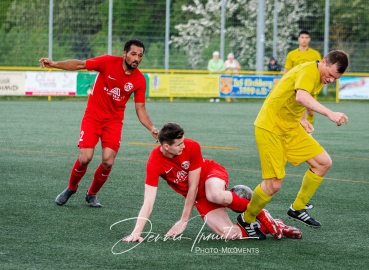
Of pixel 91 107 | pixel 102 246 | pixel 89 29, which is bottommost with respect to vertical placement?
pixel 102 246

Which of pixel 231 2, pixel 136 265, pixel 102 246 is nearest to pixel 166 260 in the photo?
pixel 136 265

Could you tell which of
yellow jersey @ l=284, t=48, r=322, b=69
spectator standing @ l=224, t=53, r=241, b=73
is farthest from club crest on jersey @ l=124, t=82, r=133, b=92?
spectator standing @ l=224, t=53, r=241, b=73

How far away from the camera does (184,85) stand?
98.0 ft

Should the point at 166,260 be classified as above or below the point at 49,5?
below

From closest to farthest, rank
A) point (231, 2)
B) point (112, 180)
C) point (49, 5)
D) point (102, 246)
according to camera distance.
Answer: point (102, 246), point (112, 180), point (49, 5), point (231, 2)

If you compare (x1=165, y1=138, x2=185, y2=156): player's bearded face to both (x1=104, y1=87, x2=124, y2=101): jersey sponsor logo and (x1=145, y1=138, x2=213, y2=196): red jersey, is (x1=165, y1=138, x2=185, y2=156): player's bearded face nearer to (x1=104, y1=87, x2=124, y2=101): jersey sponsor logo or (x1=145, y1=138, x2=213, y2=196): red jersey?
(x1=145, y1=138, x2=213, y2=196): red jersey

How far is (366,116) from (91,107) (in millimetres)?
16466

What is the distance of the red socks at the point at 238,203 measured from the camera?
22.7ft

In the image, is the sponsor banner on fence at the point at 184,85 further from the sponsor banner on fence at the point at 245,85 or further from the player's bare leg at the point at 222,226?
the player's bare leg at the point at 222,226

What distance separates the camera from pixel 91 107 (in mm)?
8383

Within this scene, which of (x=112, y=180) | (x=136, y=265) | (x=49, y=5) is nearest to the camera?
(x=136, y=265)

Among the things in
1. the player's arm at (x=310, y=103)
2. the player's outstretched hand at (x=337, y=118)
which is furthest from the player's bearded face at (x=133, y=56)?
the player's outstretched hand at (x=337, y=118)

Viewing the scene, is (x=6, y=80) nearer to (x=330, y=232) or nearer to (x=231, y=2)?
(x=231, y=2)

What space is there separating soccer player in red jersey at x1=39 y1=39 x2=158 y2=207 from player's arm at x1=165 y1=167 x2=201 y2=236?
161cm
